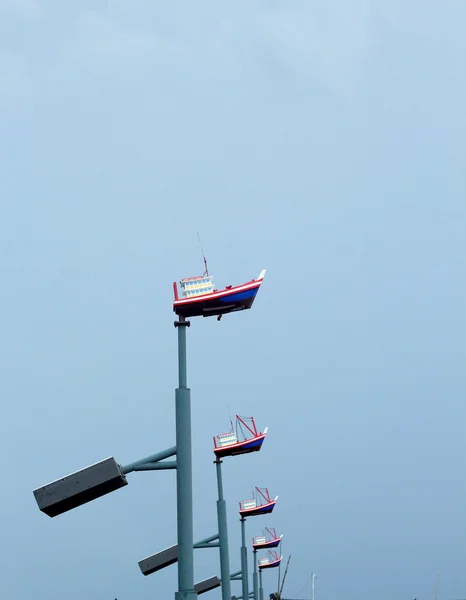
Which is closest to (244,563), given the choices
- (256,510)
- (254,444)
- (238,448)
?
(256,510)

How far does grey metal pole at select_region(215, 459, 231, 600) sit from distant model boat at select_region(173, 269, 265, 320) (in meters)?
14.6

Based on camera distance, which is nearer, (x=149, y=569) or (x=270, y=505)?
(x=149, y=569)

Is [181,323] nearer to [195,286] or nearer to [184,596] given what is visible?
[195,286]

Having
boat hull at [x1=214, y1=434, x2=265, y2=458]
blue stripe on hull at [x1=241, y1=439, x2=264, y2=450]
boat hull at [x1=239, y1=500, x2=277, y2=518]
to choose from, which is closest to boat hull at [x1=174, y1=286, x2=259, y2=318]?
boat hull at [x1=214, y1=434, x2=265, y2=458]

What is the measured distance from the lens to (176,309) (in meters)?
20.4

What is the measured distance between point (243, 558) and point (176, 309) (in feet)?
97.7

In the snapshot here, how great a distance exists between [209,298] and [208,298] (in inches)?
1.0

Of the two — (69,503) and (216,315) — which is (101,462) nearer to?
(69,503)

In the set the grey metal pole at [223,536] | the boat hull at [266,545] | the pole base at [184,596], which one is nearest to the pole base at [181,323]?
the pole base at [184,596]

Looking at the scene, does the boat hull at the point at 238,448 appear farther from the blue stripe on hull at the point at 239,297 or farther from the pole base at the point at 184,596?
the pole base at the point at 184,596

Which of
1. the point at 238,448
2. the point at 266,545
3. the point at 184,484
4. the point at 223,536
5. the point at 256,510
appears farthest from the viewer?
the point at 266,545

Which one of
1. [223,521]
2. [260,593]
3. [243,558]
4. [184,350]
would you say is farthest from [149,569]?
[260,593]

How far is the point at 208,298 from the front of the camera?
66.7 ft

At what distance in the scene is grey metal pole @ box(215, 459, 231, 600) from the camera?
33.6m
